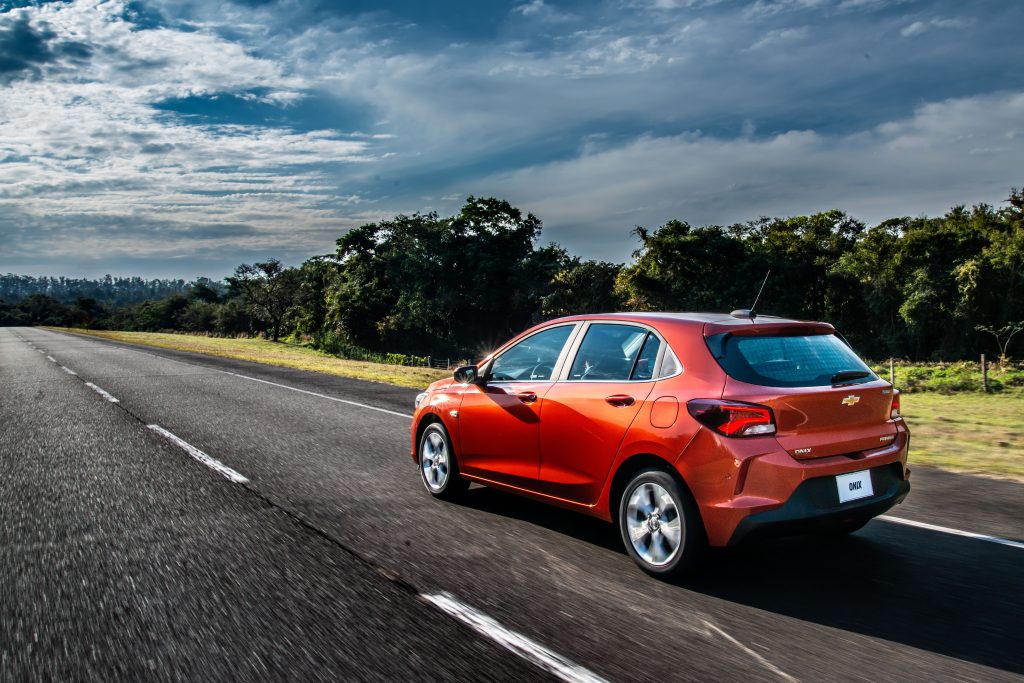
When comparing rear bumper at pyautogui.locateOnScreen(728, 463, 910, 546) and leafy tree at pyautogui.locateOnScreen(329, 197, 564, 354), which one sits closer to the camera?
rear bumper at pyautogui.locateOnScreen(728, 463, 910, 546)

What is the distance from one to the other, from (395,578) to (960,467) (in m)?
6.76

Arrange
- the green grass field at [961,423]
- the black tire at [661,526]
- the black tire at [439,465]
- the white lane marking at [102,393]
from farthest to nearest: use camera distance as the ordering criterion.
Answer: the white lane marking at [102,393]
the green grass field at [961,423]
the black tire at [439,465]
the black tire at [661,526]

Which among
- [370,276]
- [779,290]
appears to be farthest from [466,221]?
[779,290]

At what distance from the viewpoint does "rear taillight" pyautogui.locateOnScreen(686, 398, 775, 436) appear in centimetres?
395

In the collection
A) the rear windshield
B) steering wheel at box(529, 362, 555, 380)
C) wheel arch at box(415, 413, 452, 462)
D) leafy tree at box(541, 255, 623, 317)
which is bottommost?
wheel arch at box(415, 413, 452, 462)

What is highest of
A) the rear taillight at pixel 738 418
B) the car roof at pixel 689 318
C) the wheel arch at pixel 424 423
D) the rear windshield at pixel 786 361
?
the car roof at pixel 689 318

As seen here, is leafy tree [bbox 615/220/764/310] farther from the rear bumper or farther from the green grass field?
the rear bumper

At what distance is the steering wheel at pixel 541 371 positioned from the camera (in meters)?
5.27

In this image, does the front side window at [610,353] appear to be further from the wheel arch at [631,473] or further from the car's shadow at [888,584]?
the car's shadow at [888,584]

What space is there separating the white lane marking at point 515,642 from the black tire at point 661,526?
3.82 feet

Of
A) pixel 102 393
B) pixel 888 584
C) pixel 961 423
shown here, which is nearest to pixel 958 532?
pixel 888 584

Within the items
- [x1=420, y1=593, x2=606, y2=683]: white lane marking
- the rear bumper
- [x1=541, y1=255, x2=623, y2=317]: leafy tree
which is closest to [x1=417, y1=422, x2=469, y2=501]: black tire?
[x1=420, y1=593, x2=606, y2=683]: white lane marking

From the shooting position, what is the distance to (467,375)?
5996 millimetres

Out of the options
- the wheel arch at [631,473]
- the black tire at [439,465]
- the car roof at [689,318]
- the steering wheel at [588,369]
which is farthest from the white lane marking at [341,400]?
the wheel arch at [631,473]
